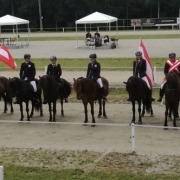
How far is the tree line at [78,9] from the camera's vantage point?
73875mm

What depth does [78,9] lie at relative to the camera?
253ft

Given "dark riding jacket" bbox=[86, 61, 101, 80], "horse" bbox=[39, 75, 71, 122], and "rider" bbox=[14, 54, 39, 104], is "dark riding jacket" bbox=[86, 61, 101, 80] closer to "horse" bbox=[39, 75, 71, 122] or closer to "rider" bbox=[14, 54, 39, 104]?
"horse" bbox=[39, 75, 71, 122]

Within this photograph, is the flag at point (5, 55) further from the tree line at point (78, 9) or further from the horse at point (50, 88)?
the tree line at point (78, 9)

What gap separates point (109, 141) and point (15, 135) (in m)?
3.20

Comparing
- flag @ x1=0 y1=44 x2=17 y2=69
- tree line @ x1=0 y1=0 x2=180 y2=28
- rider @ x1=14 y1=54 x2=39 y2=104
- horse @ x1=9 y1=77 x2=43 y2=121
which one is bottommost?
horse @ x1=9 y1=77 x2=43 y2=121

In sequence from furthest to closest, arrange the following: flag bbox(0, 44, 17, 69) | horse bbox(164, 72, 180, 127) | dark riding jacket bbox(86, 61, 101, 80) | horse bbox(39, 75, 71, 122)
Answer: flag bbox(0, 44, 17, 69) → dark riding jacket bbox(86, 61, 101, 80) → horse bbox(39, 75, 71, 122) → horse bbox(164, 72, 180, 127)

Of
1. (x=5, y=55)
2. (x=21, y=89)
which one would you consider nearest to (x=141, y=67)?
(x=21, y=89)

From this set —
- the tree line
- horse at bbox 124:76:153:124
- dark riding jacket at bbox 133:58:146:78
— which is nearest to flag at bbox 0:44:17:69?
dark riding jacket at bbox 133:58:146:78

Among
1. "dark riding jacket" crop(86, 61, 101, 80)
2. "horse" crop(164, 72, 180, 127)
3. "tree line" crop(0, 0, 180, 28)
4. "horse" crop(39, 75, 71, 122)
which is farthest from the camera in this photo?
"tree line" crop(0, 0, 180, 28)

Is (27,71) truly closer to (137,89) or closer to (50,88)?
(50,88)

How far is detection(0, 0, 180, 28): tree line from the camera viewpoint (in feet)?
242

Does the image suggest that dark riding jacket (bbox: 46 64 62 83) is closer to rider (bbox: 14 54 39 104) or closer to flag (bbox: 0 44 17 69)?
rider (bbox: 14 54 39 104)

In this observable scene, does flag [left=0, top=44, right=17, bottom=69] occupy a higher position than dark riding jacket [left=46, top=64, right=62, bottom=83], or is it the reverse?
flag [left=0, top=44, right=17, bottom=69]

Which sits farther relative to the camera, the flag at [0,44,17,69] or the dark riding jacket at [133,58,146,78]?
the flag at [0,44,17,69]
